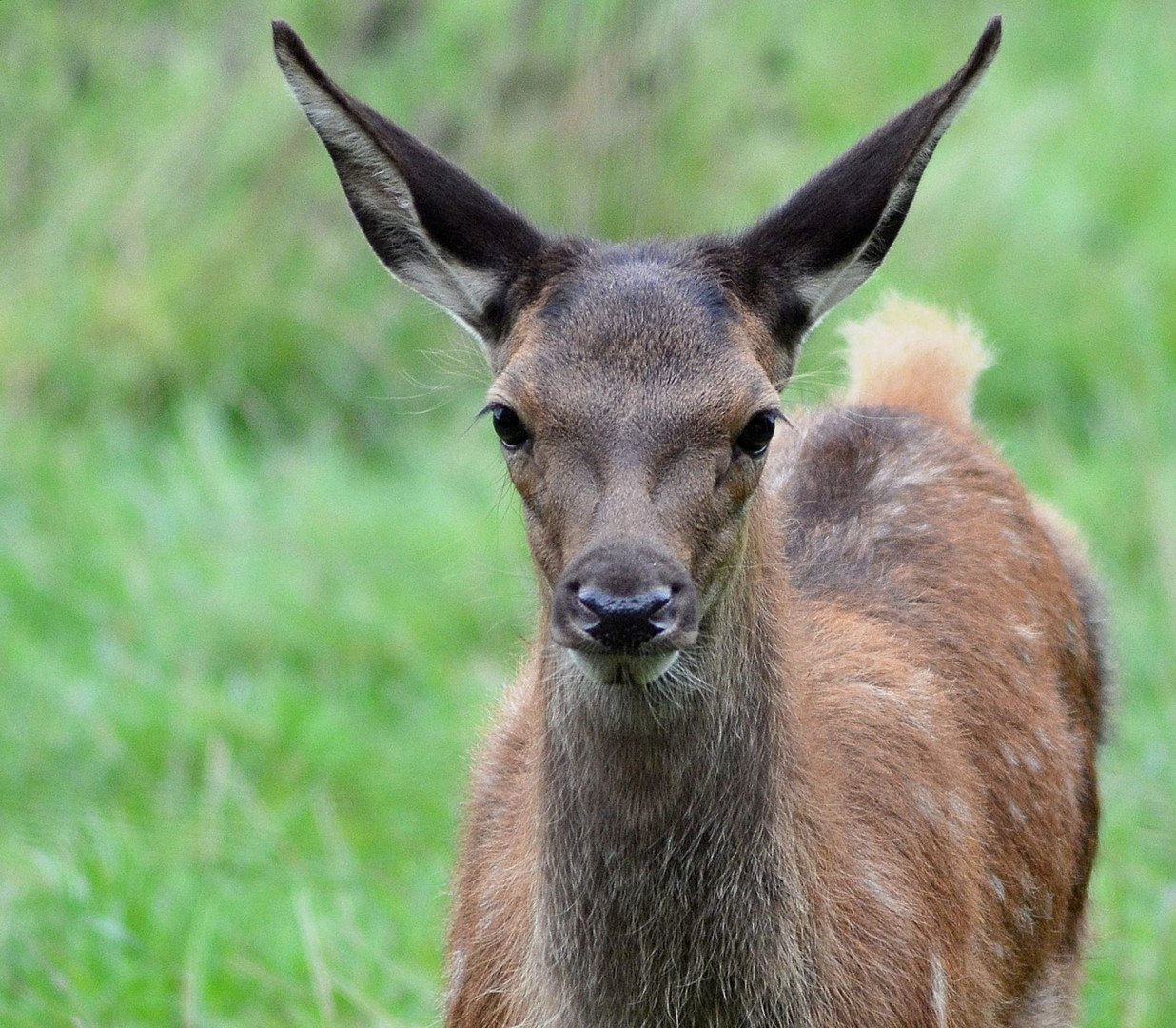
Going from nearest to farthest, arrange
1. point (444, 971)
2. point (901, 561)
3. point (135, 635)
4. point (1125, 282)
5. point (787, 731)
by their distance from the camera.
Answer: point (787, 731)
point (444, 971)
point (901, 561)
point (135, 635)
point (1125, 282)

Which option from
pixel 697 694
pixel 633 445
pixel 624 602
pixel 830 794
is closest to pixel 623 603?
pixel 624 602

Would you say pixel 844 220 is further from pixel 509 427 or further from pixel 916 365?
pixel 916 365

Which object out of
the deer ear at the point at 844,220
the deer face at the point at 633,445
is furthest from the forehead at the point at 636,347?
the deer ear at the point at 844,220

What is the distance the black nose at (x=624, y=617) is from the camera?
3.59 metres

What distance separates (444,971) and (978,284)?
6.62m

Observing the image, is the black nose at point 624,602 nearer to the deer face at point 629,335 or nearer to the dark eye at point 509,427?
the deer face at point 629,335

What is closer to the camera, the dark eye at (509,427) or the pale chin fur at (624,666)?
the pale chin fur at (624,666)

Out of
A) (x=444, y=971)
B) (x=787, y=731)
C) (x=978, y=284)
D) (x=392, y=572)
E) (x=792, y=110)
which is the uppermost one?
(x=792, y=110)

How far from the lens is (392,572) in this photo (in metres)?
8.66

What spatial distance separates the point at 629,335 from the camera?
4035 mm

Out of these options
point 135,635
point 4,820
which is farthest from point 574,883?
point 135,635

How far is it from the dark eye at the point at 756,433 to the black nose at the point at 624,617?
0.52 m

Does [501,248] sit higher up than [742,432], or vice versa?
[501,248]

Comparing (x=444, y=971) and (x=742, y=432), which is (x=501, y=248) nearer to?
(x=742, y=432)
